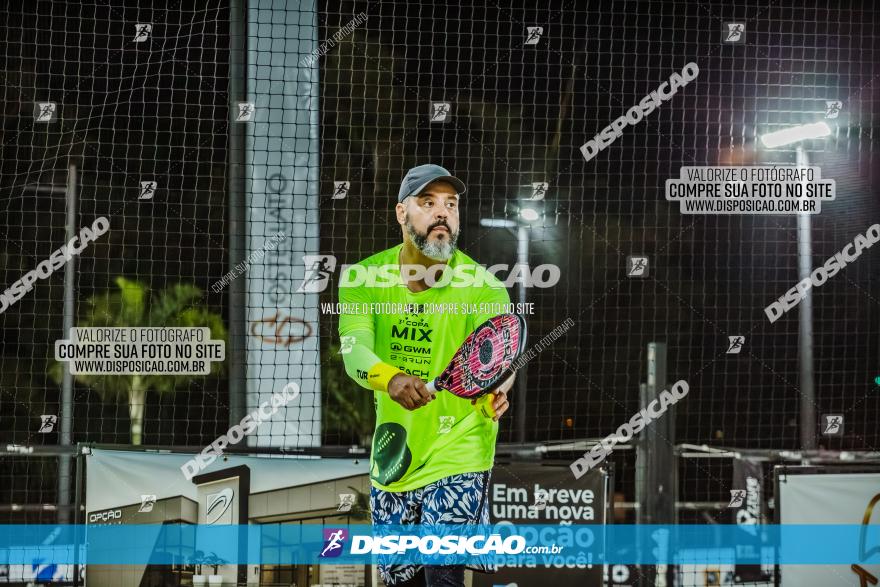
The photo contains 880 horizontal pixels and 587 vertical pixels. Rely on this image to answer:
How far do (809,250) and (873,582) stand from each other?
2.03 metres

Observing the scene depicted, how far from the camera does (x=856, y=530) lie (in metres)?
5.24

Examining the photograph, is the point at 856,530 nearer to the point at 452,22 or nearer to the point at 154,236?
the point at 452,22

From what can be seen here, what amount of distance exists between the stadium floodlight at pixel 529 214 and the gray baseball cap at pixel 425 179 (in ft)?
4.03

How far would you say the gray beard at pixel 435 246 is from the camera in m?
4.96

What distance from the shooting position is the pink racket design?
4.73 m

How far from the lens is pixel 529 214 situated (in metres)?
6.39

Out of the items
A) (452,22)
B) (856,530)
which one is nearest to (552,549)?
(856,530)

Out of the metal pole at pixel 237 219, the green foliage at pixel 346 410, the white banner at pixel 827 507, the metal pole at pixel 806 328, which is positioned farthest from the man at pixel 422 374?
the green foliage at pixel 346 410
